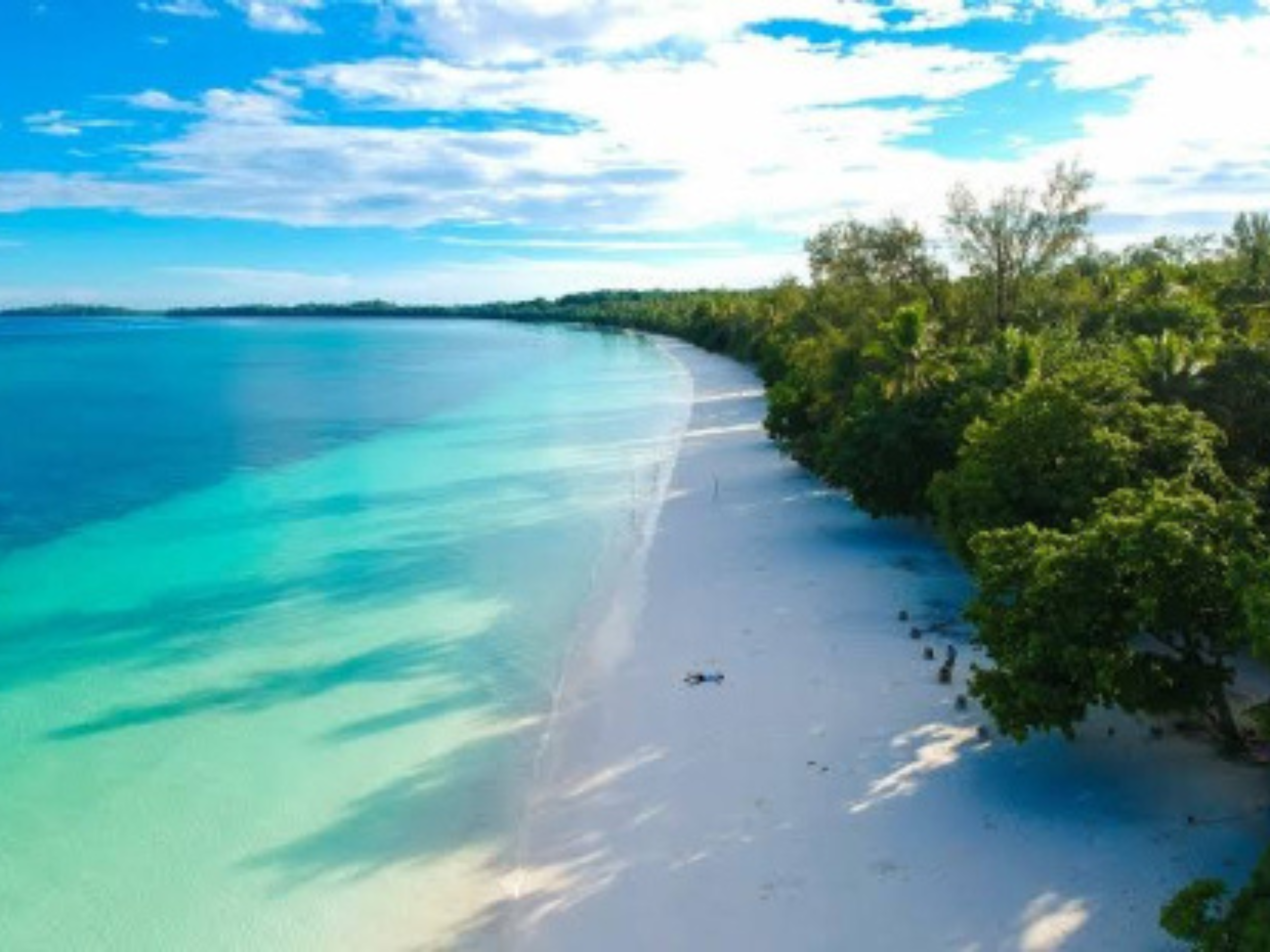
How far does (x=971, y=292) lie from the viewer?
46.1 metres

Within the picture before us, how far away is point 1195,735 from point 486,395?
7612 centimetres

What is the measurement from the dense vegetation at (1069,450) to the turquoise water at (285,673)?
27.4ft

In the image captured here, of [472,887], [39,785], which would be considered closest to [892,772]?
[472,887]

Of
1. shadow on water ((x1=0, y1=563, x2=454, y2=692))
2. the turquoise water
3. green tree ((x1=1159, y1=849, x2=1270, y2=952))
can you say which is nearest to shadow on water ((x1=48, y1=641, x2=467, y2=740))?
the turquoise water

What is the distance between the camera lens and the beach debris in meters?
20.5

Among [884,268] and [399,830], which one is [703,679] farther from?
[884,268]

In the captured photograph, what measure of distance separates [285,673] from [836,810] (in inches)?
530

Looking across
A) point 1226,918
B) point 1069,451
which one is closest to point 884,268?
point 1069,451

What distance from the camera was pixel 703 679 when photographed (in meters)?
20.6

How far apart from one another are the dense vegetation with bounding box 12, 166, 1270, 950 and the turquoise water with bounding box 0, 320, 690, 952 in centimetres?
835

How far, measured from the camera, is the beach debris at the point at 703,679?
67.2 ft

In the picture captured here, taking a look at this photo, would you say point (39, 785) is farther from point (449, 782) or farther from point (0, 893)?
point (449, 782)

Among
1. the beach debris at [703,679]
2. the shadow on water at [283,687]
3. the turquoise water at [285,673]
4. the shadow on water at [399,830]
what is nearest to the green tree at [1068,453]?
the beach debris at [703,679]

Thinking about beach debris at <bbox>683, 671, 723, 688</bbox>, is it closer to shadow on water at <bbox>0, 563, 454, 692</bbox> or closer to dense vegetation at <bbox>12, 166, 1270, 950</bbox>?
dense vegetation at <bbox>12, 166, 1270, 950</bbox>
